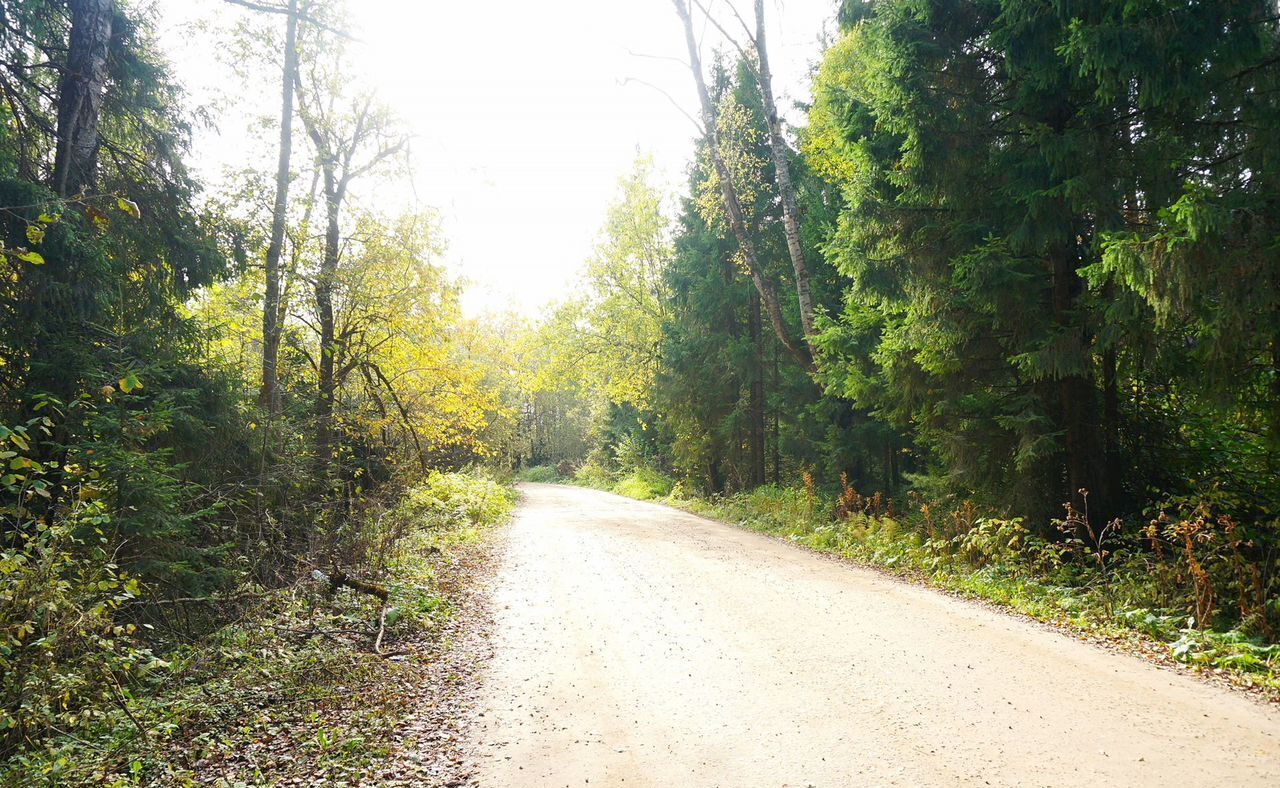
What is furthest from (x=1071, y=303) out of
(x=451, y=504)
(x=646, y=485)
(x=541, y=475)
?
(x=541, y=475)

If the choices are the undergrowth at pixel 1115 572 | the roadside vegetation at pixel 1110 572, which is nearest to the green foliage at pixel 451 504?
the roadside vegetation at pixel 1110 572

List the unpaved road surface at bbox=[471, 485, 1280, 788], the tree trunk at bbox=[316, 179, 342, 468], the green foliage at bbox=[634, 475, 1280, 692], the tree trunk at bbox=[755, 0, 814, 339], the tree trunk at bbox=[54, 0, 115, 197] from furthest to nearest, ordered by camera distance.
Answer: the tree trunk at bbox=[755, 0, 814, 339] → the tree trunk at bbox=[316, 179, 342, 468] → the tree trunk at bbox=[54, 0, 115, 197] → the green foliage at bbox=[634, 475, 1280, 692] → the unpaved road surface at bbox=[471, 485, 1280, 788]

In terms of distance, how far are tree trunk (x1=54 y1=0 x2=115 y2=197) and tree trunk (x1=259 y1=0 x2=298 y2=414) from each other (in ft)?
11.0

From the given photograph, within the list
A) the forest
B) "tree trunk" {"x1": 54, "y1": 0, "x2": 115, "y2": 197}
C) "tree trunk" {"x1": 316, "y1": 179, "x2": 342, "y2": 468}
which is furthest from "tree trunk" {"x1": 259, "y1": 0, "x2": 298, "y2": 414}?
"tree trunk" {"x1": 54, "y1": 0, "x2": 115, "y2": 197}

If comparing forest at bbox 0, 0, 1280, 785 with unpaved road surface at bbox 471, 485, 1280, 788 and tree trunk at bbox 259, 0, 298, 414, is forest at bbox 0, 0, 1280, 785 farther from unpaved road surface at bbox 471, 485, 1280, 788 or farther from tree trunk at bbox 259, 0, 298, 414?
unpaved road surface at bbox 471, 485, 1280, 788

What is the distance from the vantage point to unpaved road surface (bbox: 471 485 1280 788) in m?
3.90

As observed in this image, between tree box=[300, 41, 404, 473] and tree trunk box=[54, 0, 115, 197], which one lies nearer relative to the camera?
tree trunk box=[54, 0, 115, 197]

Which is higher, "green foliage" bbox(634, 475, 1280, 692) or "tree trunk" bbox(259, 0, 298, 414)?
"tree trunk" bbox(259, 0, 298, 414)

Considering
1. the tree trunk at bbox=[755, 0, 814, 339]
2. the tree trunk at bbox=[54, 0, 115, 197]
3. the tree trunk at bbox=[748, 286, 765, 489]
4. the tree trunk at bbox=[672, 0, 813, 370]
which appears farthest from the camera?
the tree trunk at bbox=[748, 286, 765, 489]

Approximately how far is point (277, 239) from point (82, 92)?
4072 millimetres

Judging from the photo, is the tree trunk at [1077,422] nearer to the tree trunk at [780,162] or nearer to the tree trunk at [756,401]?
the tree trunk at [780,162]

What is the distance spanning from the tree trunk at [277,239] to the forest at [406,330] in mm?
100

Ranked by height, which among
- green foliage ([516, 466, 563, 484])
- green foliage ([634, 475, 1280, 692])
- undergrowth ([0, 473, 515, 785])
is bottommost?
green foliage ([516, 466, 563, 484])

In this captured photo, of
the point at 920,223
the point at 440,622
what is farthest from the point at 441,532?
the point at 920,223
